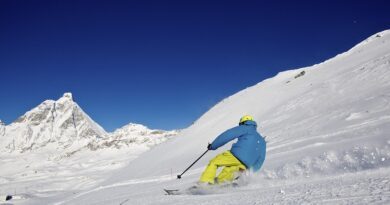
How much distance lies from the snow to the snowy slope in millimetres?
21

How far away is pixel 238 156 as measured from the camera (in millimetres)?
8602

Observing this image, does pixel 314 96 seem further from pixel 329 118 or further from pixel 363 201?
pixel 363 201

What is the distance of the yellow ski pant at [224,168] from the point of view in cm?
844

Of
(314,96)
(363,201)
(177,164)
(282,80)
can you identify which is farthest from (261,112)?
(363,201)

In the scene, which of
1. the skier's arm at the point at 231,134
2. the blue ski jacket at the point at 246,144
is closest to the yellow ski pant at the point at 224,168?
the blue ski jacket at the point at 246,144

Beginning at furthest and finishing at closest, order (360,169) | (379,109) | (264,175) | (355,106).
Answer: (355,106), (379,109), (264,175), (360,169)

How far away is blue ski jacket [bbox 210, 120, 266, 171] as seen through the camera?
8.66 m

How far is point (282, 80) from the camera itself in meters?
40.8

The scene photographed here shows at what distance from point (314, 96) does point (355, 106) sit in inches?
333

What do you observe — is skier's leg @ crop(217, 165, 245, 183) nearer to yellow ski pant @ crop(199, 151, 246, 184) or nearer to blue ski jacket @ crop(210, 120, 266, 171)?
yellow ski pant @ crop(199, 151, 246, 184)

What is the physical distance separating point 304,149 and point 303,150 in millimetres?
229

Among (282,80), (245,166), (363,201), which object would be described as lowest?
(363,201)

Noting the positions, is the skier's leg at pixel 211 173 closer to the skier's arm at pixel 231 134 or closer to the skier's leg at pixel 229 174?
the skier's leg at pixel 229 174

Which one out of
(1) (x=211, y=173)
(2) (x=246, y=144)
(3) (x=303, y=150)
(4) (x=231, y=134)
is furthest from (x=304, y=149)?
(1) (x=211, y=173)
